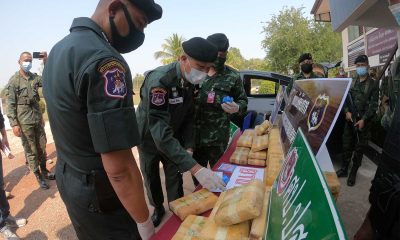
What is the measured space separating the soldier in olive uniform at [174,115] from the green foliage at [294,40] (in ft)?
67.2

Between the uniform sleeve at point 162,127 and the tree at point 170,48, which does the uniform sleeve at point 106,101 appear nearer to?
the uniform sleeve at point 162,127

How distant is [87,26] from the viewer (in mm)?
1164

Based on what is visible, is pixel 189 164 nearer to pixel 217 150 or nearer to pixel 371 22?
pixel 217 150

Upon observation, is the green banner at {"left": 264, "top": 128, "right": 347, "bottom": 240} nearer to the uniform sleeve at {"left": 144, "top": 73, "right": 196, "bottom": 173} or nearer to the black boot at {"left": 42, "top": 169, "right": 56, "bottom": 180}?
the uniform sleeve at {"left": 144, "top": 73, "right": 196, "bottom": 173}

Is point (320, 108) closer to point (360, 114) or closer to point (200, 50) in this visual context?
point (200, 50)

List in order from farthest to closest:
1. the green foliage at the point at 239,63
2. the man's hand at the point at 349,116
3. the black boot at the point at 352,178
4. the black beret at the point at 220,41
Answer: the green foliage at the point at 239,63
the man's hand at the point at 349,116
the black boot at the point at 352,178
the black beret at the point at 220,41

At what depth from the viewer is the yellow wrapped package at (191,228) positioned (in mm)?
1152

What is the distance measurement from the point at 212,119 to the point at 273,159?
1283 mm

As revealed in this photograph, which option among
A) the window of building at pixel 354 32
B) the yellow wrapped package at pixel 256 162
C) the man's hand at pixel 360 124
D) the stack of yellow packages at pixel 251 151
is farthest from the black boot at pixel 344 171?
the window of building at pixel 354 32

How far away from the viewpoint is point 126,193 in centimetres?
111

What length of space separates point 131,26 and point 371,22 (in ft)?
11.5

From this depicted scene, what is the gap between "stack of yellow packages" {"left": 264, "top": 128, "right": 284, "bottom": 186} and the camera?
5.08 feet

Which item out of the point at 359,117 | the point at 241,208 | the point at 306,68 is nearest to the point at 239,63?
the point at 306,68

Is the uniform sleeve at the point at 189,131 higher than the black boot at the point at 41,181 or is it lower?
higher
